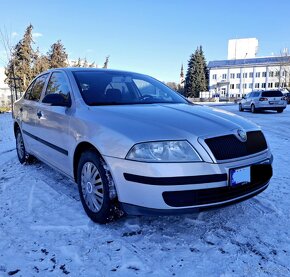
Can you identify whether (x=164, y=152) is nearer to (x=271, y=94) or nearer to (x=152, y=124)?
(x=152, y=124)

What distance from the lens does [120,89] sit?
3752 mm

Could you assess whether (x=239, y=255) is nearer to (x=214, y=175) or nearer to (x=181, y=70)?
(x=214, y=175)

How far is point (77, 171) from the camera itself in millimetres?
3240

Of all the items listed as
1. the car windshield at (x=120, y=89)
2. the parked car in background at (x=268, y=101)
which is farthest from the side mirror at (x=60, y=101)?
the parked car in background at (x=268, y=101)

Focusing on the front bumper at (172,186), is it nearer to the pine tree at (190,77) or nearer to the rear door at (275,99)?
the rear door at (275,99)

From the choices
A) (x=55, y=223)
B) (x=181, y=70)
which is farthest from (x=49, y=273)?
(x=181, y=70)

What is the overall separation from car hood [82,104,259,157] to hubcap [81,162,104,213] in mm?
349

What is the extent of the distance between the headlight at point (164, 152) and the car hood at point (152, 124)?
1.7 inches

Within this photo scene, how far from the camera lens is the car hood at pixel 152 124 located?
2.52 m

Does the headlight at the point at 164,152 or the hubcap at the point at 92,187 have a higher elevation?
the headlight at the point at 164,152

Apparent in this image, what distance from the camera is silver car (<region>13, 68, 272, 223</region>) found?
8.02 ft

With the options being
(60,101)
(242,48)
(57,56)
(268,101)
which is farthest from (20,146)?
(242,48)

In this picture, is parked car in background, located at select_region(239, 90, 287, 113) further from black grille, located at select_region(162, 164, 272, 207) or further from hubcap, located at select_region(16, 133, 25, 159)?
black grille, located at select_region(162, 164, 272, 207)

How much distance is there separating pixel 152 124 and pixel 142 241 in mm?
1038
